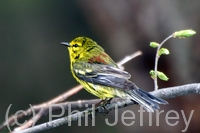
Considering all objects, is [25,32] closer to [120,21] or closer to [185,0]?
[120,21]

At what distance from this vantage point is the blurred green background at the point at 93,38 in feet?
21.0

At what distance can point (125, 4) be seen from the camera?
6.75 m

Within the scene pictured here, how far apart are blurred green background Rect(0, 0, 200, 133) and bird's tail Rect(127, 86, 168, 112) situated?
2914mm

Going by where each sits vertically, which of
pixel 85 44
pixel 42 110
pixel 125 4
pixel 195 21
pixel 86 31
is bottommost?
pixel 42 110

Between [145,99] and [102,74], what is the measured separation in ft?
1.97

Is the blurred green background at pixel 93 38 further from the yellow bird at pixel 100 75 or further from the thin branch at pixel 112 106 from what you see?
the thin branch at pixel 112 106

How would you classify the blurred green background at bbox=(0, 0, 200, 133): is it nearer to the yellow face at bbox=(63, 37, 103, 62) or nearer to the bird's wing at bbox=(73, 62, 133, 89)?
the yellow face at bbox=(63, 37, 103, 62)

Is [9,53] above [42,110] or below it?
above

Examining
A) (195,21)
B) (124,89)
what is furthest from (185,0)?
(124,89)

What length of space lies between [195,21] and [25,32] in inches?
144

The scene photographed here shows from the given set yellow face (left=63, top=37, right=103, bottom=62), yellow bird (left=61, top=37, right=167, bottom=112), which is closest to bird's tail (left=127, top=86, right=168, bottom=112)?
yellow bird (left=61, top=37, right=167, bottom=112)

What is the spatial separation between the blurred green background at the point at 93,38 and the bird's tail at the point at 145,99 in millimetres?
2914

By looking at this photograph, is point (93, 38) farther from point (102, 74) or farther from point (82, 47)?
point (102, 74)

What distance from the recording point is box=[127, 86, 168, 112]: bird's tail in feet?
10.5
